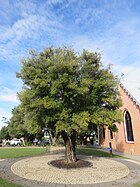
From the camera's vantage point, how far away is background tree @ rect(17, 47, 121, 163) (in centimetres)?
1255

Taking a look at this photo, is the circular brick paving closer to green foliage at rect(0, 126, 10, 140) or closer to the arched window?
the arched window

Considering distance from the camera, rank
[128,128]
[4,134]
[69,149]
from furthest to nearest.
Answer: [4,134] < [128,128] < [69,149]

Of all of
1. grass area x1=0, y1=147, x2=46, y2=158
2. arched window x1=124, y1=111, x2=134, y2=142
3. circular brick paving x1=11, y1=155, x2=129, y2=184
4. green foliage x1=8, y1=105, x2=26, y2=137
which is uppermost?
green foliage x1=8, y1=105, x2=26, y2=137

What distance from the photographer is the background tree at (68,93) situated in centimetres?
1255

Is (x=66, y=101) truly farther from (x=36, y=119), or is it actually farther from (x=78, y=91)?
(x=36, y=119)

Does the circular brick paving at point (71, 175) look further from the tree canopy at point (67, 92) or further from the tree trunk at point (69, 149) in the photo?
the tree canopy at point (67, 92)

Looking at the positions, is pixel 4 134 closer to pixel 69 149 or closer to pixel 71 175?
pixel 69 149

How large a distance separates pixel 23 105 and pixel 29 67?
287 centimetres

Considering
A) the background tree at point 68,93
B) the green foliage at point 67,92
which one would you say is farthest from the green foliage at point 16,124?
the background tree at point 68,93

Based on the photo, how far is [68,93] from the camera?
1277 centimetres

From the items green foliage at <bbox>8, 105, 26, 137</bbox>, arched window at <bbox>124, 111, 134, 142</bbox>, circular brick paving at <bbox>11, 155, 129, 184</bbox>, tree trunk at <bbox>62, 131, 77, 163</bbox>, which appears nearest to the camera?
circular brick paving at <bbox>11, 155, 129, 184</bbox>

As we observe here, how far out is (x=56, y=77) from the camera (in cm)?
1296

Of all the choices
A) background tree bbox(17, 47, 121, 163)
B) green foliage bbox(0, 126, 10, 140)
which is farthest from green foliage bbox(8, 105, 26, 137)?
background tree bbox(17, 47, 121, 163)

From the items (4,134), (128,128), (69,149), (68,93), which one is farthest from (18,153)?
(4,134)
